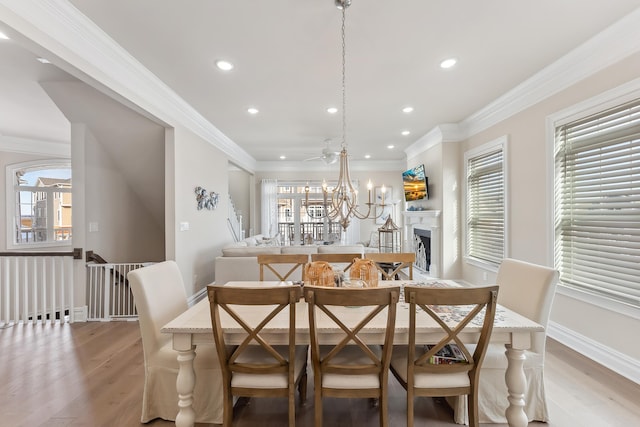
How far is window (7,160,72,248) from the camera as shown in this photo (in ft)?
17.6

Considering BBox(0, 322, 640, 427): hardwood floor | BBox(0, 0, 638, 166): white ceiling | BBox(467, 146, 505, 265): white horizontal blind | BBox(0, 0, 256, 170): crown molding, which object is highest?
BBox(0, 0, 638, 166): white ceiling

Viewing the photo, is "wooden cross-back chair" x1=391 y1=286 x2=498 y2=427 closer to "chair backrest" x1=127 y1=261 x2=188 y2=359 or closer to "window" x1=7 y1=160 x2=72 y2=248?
"chair backrest" x1=127 y1=261 x2=188 y2=359

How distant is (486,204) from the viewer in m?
4.44

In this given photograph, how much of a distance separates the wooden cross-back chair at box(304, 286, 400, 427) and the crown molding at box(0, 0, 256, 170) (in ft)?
8.12

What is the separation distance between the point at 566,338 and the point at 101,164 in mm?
6129

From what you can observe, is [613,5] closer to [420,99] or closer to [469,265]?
[420,99]

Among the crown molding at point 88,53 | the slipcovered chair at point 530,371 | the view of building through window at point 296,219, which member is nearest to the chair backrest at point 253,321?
the slipcovered chair at point 530,371

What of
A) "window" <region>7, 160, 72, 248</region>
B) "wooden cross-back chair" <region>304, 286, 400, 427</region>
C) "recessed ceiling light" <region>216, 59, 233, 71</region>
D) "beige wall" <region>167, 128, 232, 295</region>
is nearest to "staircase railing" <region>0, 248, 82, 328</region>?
"beige wall" <region>167, 128, 232, 295</region>

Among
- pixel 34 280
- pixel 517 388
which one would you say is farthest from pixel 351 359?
pixel 34 280

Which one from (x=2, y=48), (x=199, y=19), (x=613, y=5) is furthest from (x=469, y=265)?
(x=2, y=48)

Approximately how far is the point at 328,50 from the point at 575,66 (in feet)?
7.87

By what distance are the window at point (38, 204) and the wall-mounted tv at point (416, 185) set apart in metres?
7.31

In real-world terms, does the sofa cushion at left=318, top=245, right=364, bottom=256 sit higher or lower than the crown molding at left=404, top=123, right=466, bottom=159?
lower

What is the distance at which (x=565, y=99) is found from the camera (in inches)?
117
